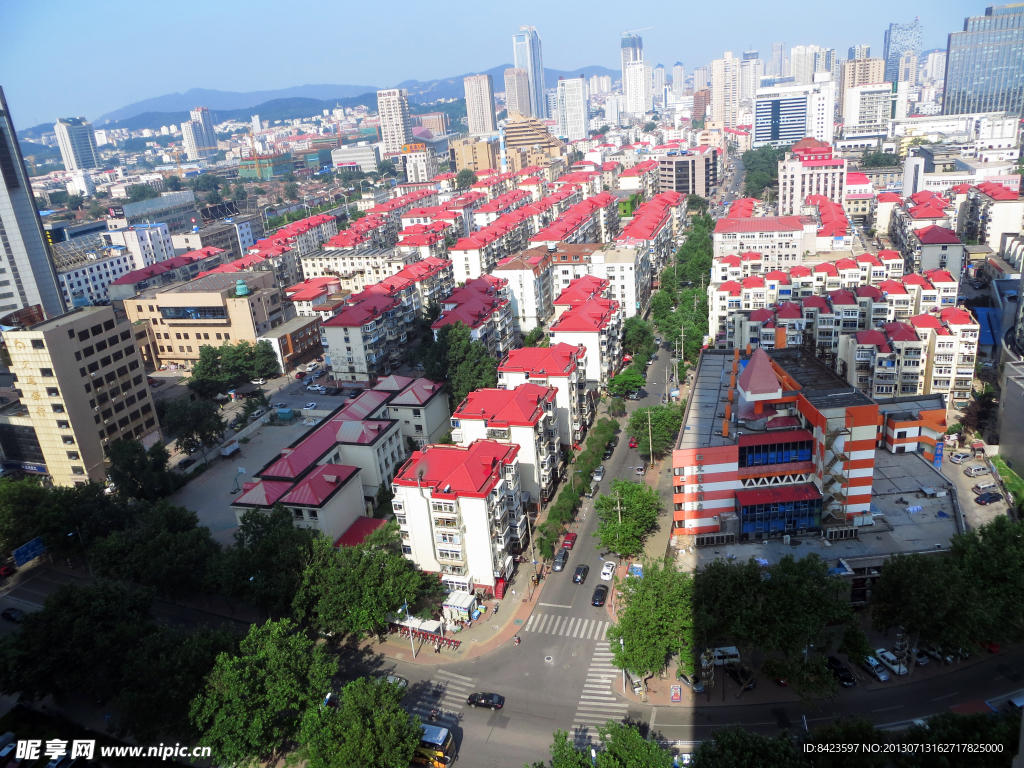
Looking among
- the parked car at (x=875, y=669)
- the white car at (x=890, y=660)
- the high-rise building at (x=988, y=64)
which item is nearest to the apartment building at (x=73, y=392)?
the parked car at (x=875, y=669)

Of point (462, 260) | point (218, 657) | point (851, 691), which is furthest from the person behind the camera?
point (462, 260)

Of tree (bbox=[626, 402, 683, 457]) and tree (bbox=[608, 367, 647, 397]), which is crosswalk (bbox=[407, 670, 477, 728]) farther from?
tree (bbox=[608, 367, 647, 397])

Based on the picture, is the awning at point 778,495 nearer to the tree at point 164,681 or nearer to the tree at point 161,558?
the tree at point 164,681

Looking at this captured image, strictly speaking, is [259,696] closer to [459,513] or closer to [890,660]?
[459,513]

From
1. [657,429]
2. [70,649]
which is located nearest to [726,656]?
[657,429]

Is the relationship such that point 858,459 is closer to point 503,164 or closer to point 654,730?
point 654,730

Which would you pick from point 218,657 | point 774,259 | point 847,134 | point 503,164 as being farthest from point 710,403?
point 847,134
